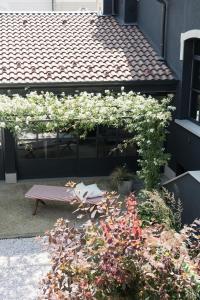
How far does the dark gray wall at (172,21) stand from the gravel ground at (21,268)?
7248 mm

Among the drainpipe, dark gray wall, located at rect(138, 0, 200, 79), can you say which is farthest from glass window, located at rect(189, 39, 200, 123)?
the drainpipe

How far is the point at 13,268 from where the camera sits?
9.68 m

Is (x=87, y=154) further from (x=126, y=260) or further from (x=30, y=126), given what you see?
(x=126, y=260)

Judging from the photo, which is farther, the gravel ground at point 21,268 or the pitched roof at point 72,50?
the pitched roof at point 72,50

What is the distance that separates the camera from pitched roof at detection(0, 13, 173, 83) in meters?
14.3

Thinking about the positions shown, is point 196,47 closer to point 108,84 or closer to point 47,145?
point 108,84

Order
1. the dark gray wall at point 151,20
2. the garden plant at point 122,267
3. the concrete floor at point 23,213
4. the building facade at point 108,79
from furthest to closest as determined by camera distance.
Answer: the dark gray wall at point 151,20 < the building facade at point 108,79 < the concrete floor at point 23,213 < the garden plant at point 122,267

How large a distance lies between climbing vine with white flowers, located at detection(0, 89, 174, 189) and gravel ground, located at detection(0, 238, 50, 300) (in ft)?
9.98

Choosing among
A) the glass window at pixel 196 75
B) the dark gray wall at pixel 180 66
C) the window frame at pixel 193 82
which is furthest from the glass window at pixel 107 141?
the glass window at pixel 196 75

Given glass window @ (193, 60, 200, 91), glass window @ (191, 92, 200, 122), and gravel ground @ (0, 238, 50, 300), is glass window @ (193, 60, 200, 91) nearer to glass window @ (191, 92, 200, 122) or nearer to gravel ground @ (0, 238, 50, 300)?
glass window @ (191, 92, 200, 122)

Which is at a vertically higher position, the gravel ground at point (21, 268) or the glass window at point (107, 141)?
the glass window at point (107, 141)

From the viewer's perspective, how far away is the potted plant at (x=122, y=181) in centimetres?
1385

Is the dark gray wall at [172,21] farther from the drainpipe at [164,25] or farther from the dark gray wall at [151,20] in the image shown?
the drainpipe at [164,25]

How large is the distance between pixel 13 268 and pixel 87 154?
236 inches
